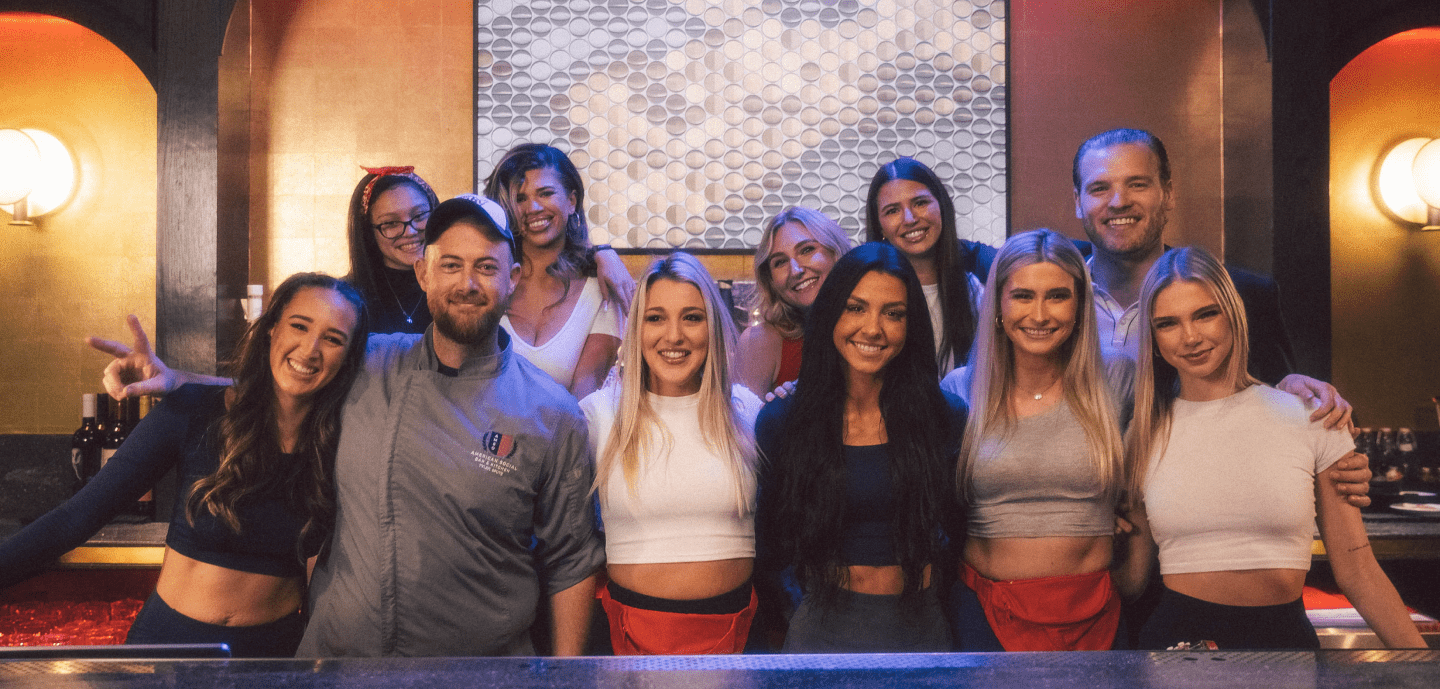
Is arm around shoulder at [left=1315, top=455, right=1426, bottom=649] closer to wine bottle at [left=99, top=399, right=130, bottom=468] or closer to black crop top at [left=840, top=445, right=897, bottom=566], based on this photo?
black crop top at [left=840, top=445, right=897, bottom=566]

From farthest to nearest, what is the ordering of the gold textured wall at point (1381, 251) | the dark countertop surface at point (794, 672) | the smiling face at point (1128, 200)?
the gold textured wall at point (1381, 251) → the smiling face at point (1128, 200) → the dark countertop surface at point (794, 672)

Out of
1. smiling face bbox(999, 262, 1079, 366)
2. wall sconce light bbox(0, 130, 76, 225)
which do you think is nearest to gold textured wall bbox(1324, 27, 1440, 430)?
smiling face bbox(999, 262, 1079, 366)

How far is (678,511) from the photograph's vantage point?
206 centimetres

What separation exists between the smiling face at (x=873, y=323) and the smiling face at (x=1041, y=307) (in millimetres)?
283

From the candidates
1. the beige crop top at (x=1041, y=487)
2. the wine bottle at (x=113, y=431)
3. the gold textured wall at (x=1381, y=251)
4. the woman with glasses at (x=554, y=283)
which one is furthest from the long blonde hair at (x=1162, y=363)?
the wine bottle at (x=113, y=431)

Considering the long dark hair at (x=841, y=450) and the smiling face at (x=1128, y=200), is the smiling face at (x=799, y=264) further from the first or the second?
the smiling face at (x=1128, y=200)

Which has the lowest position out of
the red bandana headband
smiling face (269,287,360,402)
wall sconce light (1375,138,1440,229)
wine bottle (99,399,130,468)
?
wine bottle (99,399,130,468)

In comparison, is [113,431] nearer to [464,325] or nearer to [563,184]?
[563,184]

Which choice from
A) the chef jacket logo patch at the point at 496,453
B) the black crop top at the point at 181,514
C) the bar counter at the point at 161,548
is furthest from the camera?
the bar counter at the point at 161,548

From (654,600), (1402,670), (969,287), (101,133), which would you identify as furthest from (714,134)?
(1402,670)

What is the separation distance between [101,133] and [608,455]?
3.57 m

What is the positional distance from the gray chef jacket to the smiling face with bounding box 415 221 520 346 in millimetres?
95

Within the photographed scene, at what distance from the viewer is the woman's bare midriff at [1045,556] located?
2.04m

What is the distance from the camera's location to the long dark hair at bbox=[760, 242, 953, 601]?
204 cm
